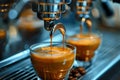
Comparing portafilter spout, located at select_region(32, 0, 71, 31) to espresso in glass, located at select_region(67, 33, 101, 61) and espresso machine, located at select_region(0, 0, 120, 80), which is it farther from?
espresso in glass, located at select_region(67, 33, 101, 61)

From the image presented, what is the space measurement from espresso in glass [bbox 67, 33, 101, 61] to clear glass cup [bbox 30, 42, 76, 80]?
0.42 feet

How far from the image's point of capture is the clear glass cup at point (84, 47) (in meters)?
0.77

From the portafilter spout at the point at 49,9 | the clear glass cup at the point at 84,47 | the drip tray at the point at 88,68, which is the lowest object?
the drip tray at the point at 88,68

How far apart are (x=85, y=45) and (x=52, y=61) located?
202 mm

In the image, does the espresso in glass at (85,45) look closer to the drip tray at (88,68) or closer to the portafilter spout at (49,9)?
the drip tray at (88,68)

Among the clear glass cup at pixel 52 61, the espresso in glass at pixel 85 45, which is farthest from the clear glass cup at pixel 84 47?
the clear glass cup at pixel 52 61

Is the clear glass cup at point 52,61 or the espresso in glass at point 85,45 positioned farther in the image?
the espresso in glass at point 85,45

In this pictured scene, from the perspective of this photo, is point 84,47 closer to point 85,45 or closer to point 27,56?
point 85,45

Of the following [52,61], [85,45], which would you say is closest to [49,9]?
[52,61]

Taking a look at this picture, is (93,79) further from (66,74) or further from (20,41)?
(20,41)

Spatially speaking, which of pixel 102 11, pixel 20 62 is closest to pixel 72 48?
pixel 20 62

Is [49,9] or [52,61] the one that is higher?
[49,9]

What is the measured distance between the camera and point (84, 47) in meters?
0.77

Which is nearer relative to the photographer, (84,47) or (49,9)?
(49,9)
